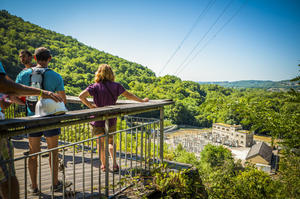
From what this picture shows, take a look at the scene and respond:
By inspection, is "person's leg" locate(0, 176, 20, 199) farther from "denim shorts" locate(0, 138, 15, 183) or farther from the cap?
the cap

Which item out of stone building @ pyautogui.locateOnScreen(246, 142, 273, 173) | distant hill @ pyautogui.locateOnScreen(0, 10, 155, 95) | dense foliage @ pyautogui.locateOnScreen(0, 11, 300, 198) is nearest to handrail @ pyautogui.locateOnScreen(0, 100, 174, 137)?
dense foliage @ pyautogui.locateOnScreen(0, 11, 300, 198)

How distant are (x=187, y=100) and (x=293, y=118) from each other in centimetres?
7905

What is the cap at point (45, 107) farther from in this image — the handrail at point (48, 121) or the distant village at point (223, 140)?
the distant village at point (223, 140)

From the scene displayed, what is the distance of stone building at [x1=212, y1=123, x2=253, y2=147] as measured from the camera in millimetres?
51000

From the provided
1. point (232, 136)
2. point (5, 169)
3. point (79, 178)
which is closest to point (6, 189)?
point (5, 169)

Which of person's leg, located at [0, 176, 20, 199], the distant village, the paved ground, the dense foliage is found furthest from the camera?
the distant village

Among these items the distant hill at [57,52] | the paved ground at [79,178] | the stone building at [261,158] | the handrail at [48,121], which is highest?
the distant hill at [57,52]

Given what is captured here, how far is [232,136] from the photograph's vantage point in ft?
177

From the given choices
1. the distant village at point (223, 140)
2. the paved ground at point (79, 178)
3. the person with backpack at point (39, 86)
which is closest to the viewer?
the paved ground at point (79, 178)

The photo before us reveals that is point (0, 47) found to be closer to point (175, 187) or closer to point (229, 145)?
point (175, 187)

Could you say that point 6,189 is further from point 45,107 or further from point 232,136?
point 232,136

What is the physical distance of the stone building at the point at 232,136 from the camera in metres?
51.0

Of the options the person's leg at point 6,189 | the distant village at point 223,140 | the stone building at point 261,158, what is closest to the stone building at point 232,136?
the distant village at point 223,140

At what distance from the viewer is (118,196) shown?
216cm
